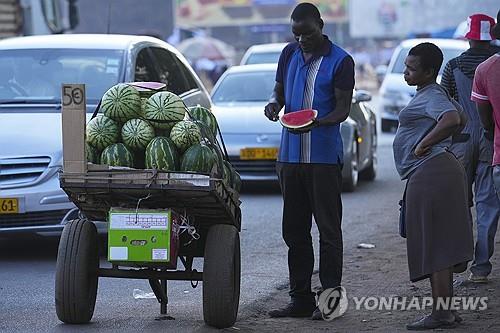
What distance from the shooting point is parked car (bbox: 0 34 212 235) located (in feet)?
31.3

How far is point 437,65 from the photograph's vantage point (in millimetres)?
7074

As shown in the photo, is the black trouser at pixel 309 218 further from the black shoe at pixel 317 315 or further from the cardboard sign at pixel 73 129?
the cardboard sign at pixel 73 129

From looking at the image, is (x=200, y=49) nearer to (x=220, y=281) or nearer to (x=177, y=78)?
(x=177, y=78)

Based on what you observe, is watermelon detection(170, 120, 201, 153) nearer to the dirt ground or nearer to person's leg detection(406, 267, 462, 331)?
the dirt ground

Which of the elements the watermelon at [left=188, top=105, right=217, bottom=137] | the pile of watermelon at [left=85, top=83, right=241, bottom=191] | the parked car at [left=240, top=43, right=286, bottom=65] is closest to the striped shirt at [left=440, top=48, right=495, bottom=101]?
the watermelon at [left=188, top=105, right=217, bottom=137]

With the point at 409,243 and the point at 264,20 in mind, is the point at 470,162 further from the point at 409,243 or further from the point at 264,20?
the point at 264,20

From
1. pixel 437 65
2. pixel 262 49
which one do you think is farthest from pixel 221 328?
pixel 262 49

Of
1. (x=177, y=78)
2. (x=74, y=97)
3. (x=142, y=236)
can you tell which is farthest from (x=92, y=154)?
(x=177, y=78)

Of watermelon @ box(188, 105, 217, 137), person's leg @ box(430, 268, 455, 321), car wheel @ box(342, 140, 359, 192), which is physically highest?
watermelon @ box(188, 105, 217, 137)

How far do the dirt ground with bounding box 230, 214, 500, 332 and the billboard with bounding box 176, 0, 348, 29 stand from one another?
202ft

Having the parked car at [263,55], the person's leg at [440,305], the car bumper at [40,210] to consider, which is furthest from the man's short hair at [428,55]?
the parked car at [263,55]

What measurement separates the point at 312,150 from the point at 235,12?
65644mm

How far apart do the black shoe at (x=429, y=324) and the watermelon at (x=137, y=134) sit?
1994mm

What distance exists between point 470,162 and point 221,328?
8.17 feet
